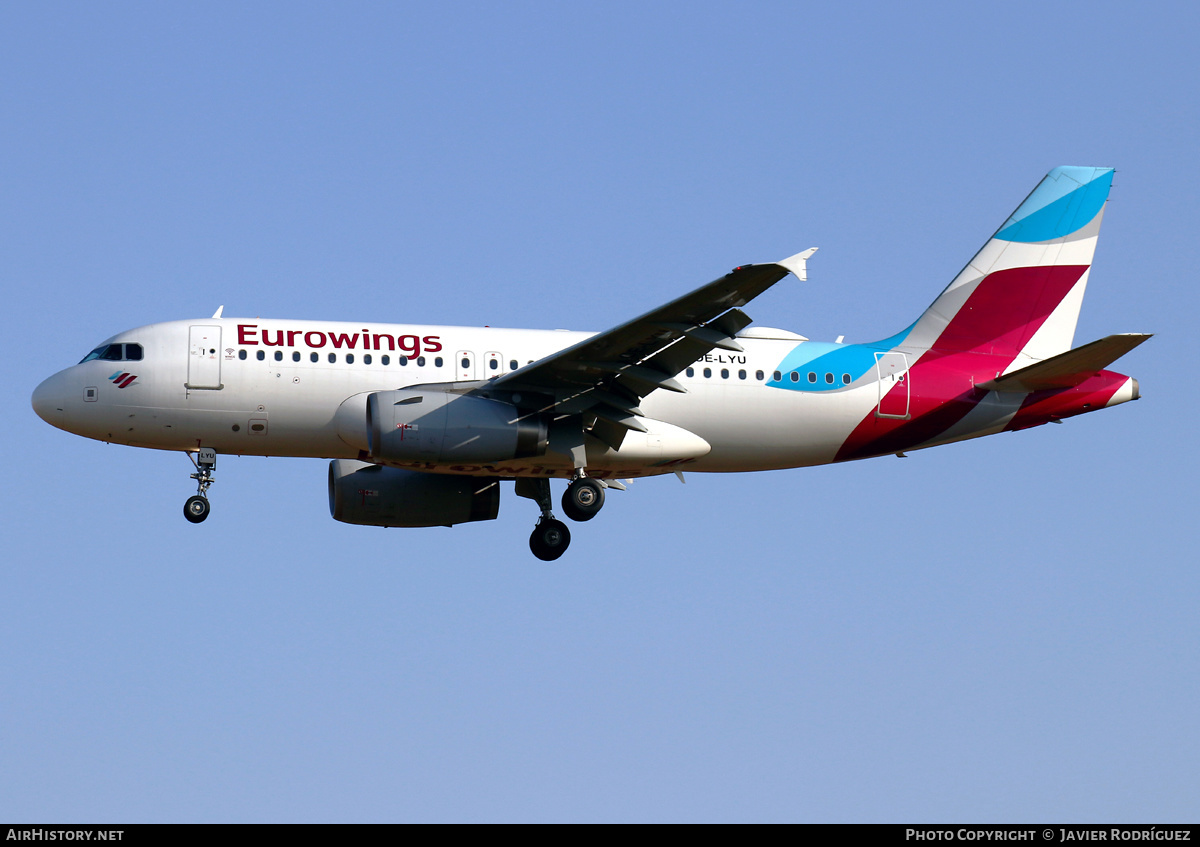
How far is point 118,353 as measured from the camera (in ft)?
109

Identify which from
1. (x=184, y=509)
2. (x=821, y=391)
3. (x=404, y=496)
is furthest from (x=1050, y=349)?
(x=184, y=509)

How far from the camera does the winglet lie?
26828 millimetres

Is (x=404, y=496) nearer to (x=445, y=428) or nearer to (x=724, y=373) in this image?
(x=445, y=428)

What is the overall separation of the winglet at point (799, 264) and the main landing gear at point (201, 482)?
13852 millimetres

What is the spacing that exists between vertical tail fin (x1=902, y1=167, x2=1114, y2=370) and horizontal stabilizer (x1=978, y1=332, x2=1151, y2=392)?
58.9 inches

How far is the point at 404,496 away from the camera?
37.3 meters

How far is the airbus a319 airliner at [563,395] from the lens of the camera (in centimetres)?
3197

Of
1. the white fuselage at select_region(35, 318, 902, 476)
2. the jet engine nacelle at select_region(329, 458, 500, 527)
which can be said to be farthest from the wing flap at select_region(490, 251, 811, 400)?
the jet engine nacelle at select_region(329, 458, 500, 527)

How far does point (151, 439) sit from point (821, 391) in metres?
15.1

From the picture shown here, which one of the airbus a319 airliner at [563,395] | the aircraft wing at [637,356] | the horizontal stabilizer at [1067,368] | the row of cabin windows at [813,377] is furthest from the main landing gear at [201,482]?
the horizontal stabilizer at [1067,368]

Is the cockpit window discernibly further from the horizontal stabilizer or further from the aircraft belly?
the horizontal stabilizer

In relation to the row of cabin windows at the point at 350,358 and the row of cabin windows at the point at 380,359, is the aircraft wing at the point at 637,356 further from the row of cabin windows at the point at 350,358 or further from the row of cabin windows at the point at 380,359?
the row of cabin windows at the point at 350,358
